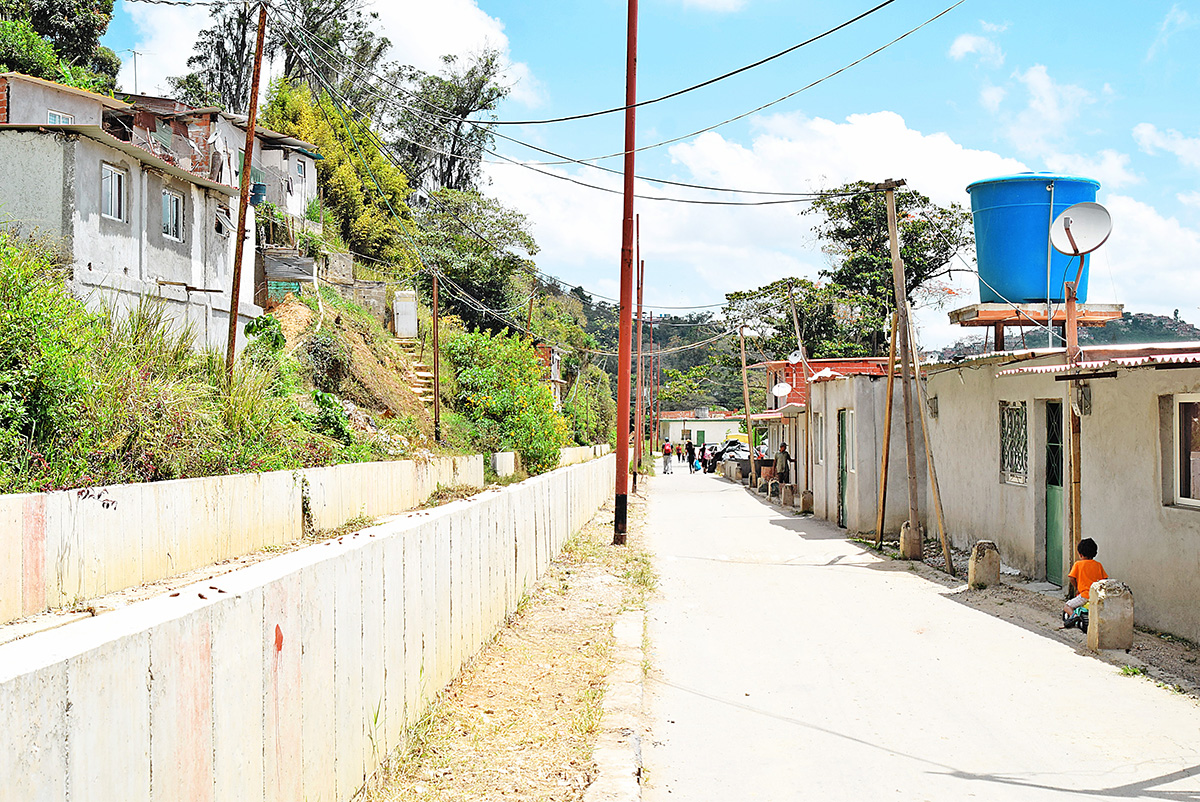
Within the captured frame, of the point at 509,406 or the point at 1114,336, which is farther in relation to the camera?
the point at 509,406

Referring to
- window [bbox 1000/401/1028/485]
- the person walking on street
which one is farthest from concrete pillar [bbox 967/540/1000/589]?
the person walking on street

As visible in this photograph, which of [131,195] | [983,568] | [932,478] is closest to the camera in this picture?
[983,568]

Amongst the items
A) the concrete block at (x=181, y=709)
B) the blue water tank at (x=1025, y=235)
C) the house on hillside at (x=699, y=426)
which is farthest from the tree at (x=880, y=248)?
the house on hillside at (x=699, y=426)

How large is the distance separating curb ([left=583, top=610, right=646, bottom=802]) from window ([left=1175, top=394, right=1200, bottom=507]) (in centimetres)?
520

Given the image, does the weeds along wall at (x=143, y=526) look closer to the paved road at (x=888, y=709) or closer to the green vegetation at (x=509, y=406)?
the paved road at (x=888, y=709)

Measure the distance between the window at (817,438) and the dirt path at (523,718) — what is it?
12.5 m

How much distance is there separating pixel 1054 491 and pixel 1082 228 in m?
3.35

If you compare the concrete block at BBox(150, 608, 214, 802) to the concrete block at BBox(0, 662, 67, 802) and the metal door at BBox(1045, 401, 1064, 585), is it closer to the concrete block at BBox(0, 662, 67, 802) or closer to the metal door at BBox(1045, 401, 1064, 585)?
the concrete block at BBox(0, 662, 67, 802)

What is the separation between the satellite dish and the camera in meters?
11.0

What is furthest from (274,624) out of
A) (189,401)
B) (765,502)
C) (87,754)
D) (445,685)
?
(765,502)

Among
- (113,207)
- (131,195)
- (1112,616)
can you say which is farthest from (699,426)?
(1112,616)

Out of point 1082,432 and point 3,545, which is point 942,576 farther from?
point 3,545

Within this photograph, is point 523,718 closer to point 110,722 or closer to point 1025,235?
point 110,722

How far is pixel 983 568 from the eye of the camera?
1226 cm
